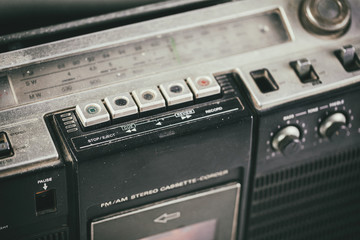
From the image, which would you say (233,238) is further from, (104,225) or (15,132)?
(15,132)

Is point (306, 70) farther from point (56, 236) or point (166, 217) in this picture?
point (56, 236)

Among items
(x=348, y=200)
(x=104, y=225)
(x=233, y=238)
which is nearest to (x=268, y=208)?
(x=233, y=238)

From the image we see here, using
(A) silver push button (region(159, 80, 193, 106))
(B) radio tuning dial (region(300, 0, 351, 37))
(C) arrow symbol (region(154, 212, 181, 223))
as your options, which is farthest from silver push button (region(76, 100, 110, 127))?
(B) radio tuning dial (region(300, 0, 351, 37))

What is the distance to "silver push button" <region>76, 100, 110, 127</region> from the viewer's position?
3.19ft

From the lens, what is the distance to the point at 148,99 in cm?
101

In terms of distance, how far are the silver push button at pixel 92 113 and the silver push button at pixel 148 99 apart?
0.20 ft

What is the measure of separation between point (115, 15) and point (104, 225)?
1.32 feet

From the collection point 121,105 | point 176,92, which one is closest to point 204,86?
point 176,92

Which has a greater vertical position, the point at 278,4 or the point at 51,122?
the point at 278,4

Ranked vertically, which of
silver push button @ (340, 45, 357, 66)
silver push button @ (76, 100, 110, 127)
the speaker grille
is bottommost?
the speaker grille

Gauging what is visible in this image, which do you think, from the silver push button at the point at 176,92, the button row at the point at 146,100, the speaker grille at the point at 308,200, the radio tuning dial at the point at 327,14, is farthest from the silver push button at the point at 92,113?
the radio tuning dial at the point at 327,14

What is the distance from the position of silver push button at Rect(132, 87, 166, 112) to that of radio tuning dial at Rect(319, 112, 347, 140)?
33 cm

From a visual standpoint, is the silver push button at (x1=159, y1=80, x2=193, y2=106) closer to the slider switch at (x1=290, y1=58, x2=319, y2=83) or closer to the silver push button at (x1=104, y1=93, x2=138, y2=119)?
the silver push button at (x1=104, y1=93, x2=138, y2=119)

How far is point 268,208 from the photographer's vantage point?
120 centimetres
